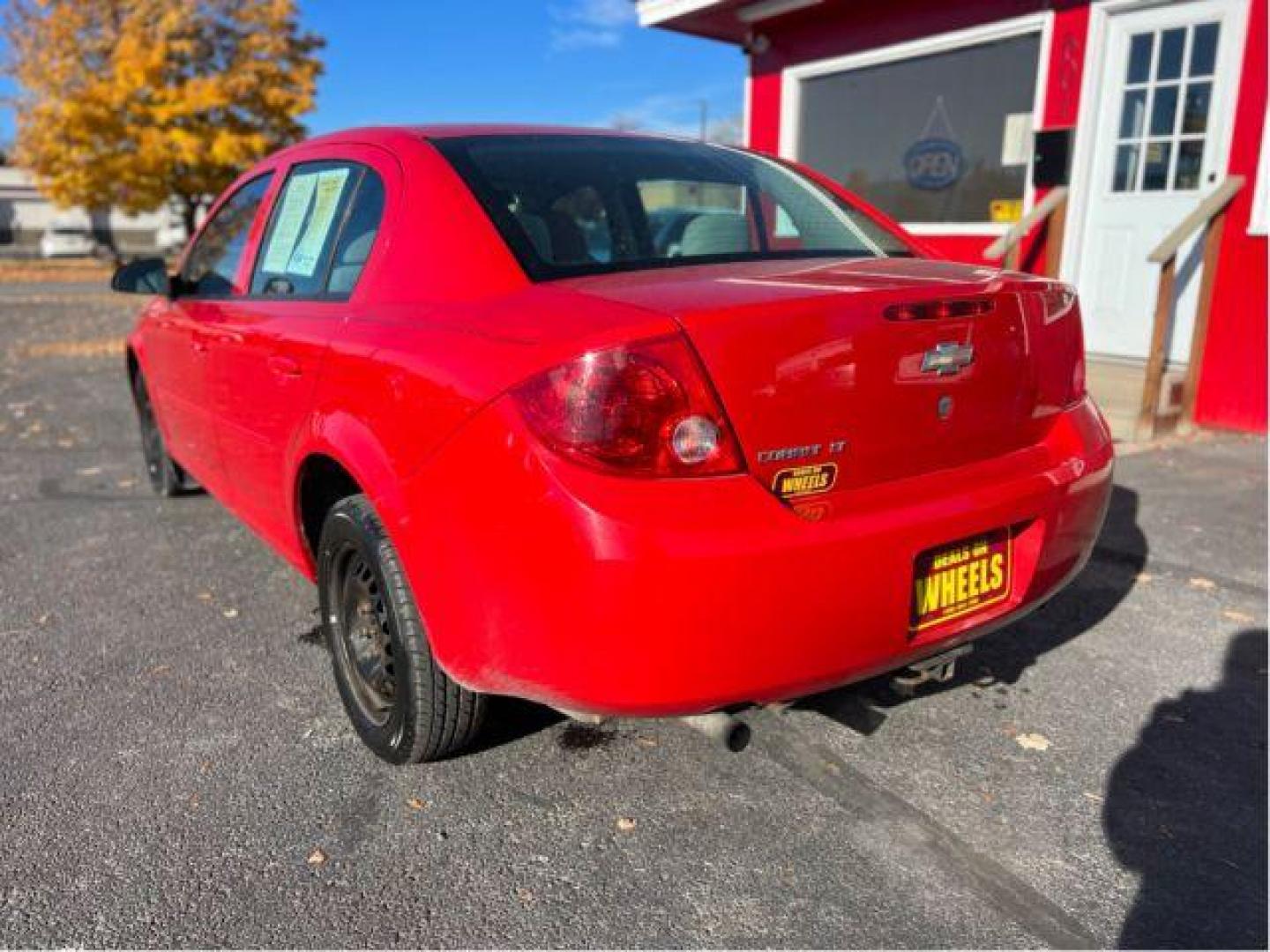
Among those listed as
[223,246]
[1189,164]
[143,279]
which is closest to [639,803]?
[223,246]

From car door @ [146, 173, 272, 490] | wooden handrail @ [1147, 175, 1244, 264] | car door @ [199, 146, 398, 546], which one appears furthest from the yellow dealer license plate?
wooden handrail @ [1147, 175, 1244, 264]

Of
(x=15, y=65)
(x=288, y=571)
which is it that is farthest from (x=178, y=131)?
(x=288, y=571)

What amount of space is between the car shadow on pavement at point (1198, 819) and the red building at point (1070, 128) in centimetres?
413

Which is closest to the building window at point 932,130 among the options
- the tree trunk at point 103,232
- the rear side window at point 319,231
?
the rear side window at point 319,231

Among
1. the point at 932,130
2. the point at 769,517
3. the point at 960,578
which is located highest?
the point at 932,130

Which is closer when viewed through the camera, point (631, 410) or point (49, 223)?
point (631, 410)

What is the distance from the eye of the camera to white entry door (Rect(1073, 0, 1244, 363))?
613 cm

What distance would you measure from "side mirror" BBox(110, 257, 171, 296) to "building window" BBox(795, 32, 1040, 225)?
6291 millimetres

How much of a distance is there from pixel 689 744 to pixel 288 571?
2097mm

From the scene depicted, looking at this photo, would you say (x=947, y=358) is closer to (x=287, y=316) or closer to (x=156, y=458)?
(x=287, y=316)

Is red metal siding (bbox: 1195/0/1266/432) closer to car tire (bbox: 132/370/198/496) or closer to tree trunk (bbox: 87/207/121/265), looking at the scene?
car tire (bbox: 132/370/198/496)

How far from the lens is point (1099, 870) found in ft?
7.04

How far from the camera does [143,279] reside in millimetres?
4016

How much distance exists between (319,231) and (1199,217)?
17.3 ft
